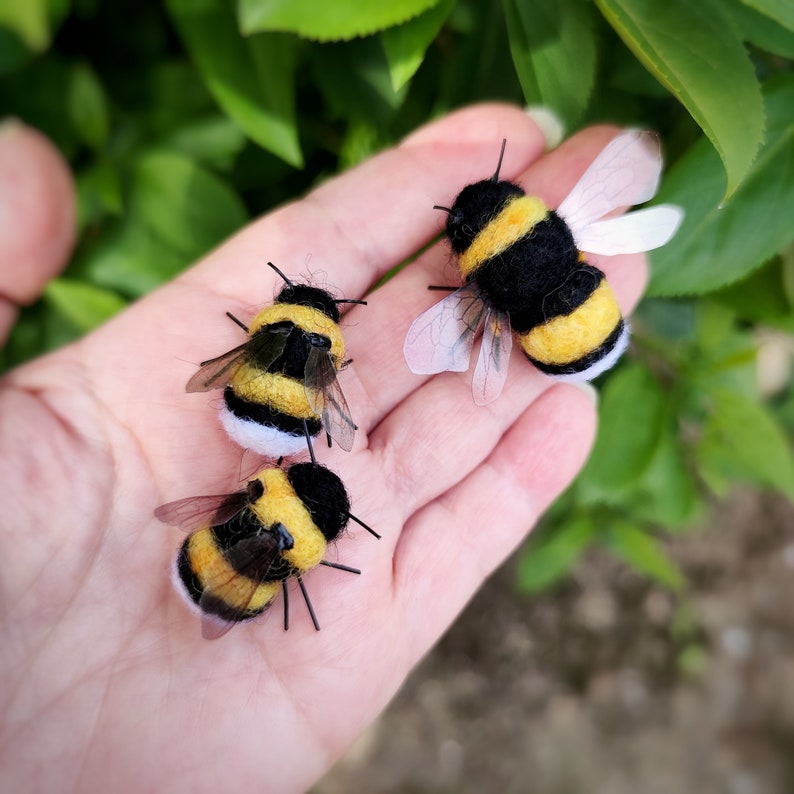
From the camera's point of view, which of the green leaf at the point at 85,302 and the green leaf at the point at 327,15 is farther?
the green leaf at the point at 85,302

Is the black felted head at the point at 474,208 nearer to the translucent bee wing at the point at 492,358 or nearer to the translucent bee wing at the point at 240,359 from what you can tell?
the translucent bee wing at the point at 492,358

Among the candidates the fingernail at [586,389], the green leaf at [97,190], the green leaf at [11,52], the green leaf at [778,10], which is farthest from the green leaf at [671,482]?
the green leaf at [11,52]

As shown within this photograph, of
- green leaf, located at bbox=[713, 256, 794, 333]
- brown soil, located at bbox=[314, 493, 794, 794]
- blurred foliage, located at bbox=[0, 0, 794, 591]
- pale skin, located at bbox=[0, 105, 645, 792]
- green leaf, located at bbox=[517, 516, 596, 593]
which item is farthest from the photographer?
brown soil, located at bbox=[314, 493, 794, 794]

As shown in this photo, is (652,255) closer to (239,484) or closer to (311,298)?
(311,298)

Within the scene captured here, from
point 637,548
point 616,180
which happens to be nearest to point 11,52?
point 616,180

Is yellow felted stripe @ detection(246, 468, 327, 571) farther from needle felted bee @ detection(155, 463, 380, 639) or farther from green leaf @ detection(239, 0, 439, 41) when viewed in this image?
green leaf @ detection(239, 0, 439, 41)

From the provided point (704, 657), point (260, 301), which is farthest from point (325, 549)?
point (704, 657)

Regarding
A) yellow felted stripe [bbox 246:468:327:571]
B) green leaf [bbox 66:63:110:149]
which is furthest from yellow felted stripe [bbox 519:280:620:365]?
green leaf [bbox 66:63:110:149]
